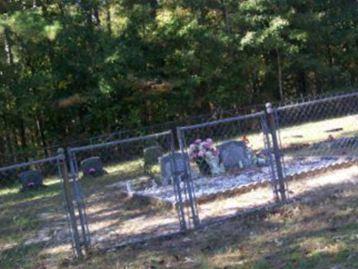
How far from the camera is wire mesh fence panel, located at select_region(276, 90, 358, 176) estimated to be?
39.5ft

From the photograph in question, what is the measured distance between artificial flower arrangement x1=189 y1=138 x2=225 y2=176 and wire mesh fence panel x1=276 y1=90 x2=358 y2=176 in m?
1.39

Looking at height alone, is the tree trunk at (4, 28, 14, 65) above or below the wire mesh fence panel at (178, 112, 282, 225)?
above

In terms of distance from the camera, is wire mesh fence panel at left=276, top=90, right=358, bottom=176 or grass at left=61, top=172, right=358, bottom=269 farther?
wire mesh fence panel at left=276, top=90, right=358, bottom=176

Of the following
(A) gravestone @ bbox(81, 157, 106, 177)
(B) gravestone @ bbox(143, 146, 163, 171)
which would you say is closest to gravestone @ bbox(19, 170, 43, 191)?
(A) gravestone @ bbox(81, 157, 106, 177)

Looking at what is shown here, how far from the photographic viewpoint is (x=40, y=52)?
2573 centimetres

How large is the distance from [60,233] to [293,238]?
4.23m

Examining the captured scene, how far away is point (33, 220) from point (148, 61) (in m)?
16.0

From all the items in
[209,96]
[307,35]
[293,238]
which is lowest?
[293,238]

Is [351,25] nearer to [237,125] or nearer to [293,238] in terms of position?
[237,125]

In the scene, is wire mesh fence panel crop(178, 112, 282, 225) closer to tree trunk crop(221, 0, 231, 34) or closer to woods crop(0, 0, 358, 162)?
woods crop(0, 0, 358, 162)

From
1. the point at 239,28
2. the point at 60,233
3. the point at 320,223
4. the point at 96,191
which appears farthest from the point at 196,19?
the point at 320,223

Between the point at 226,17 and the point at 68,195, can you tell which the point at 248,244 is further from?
the point at 226,17

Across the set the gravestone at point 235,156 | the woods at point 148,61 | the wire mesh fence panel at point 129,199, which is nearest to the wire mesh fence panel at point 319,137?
the gravestone at point 235,156

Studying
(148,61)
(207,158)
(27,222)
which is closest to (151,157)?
(207,158)
